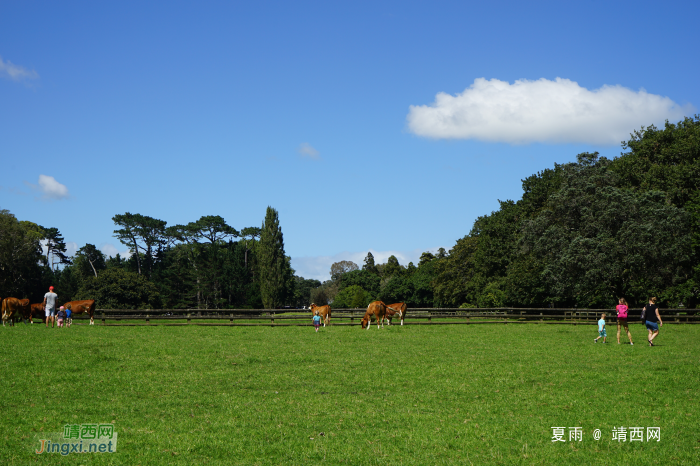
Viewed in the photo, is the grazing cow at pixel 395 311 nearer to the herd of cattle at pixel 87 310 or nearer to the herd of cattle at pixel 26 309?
the herd of cattle at pixel 87 310

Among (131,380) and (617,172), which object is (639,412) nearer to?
(131,380)

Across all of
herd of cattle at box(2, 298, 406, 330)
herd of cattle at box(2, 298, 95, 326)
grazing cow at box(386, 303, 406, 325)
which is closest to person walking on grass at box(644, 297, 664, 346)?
herd of cattle at box(2, 298, 406, 330)

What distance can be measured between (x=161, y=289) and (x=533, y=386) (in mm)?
80195

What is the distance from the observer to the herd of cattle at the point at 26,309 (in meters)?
28.1

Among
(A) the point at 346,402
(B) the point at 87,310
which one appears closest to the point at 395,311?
(B) the point at 87,310

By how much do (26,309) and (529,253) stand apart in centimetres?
3997

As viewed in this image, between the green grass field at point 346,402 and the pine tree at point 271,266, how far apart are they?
58.8 m

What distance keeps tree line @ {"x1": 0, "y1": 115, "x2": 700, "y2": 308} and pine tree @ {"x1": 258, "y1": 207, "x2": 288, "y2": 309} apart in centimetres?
16

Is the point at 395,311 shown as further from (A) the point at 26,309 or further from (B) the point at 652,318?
(A) the point at 26,309

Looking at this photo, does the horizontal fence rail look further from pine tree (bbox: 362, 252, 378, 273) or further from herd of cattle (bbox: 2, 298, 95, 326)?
pine tree (bbox: 362, 252, 378, 273)

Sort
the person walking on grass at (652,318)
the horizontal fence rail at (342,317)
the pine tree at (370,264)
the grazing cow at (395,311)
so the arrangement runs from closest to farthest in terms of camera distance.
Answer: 1. the person walking on grass at (652,318)
2. the horizontal fence rail at (342,317)
3. the grazing cow at (395,311)
4. the pine tree at (370,264)

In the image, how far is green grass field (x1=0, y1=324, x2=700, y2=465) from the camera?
778 cm

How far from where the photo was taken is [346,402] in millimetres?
10867

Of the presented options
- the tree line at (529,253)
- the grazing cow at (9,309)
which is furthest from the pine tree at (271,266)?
the grazing cow at (9,309)
